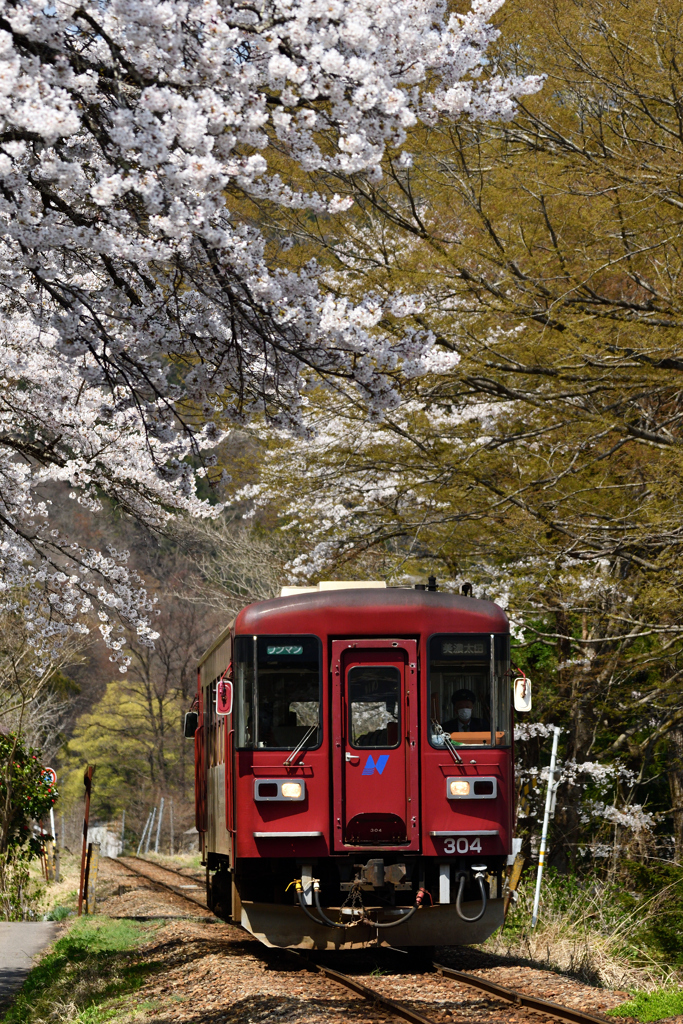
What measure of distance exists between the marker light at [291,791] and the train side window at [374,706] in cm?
57

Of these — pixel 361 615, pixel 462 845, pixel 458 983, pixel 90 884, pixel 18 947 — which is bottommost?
pixel 90 884

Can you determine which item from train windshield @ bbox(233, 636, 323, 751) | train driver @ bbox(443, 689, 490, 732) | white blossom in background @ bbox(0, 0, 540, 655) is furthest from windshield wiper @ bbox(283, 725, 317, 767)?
white blossom in background @ bbox(0, 0, 540, 655)

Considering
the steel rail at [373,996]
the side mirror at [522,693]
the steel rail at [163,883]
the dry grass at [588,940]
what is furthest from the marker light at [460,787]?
the steel rail at [163,883]

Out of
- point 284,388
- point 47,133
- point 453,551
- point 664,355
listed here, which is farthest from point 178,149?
point 453,551

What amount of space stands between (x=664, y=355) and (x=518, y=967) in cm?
604

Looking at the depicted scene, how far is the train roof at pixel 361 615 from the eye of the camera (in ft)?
33.2

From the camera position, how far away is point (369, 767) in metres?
9.94

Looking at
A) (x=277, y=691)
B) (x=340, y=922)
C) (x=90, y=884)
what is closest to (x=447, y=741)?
(x=277, y=691)

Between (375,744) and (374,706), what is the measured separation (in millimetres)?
304

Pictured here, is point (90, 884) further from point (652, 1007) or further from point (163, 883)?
point (652, 1007)

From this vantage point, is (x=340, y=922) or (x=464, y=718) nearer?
(x=340, y=922)

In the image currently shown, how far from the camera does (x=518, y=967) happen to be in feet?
35.8

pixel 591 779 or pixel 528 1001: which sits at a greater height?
pixel 591 779

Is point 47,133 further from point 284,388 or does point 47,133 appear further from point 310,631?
point 310,631
